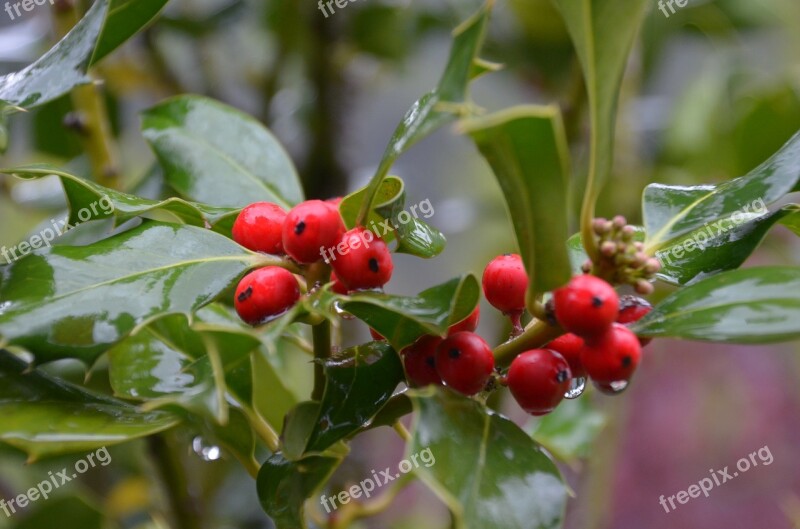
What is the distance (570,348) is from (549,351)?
0.10 ft

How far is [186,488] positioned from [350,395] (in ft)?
1.91

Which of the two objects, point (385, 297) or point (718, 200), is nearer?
point (385, 297)

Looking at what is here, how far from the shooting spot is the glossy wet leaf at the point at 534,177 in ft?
1.27

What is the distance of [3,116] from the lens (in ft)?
1.86

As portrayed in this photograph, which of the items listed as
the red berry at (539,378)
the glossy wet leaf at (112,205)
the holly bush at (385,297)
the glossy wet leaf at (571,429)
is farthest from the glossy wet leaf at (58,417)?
the glossy wet leaf at (571,429)

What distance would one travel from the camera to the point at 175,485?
3.19 ft

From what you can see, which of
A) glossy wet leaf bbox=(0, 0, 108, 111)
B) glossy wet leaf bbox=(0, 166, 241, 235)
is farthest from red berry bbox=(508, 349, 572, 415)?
glossy wet leaf bbox=(0, 0, 108, 111)

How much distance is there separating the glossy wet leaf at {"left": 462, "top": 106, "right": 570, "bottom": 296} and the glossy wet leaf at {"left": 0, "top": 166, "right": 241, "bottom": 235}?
8.7 inches

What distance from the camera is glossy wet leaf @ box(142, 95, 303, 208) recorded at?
28.0 inches

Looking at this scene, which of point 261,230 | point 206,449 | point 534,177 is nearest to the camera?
point 534,177

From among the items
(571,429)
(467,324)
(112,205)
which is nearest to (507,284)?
(467,324)

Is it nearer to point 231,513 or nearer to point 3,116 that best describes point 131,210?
point 3,116

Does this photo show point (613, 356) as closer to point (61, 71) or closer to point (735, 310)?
point (735, 310)

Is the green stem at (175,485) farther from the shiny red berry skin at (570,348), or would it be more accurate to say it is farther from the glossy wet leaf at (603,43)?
the glossy wet leaf at (603,43)
